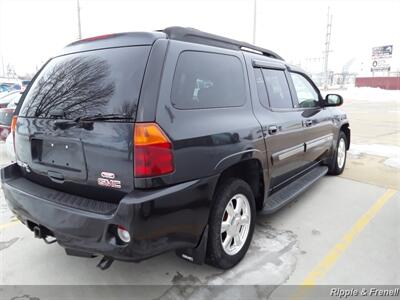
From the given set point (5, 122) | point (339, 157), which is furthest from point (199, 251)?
point (5, 122)

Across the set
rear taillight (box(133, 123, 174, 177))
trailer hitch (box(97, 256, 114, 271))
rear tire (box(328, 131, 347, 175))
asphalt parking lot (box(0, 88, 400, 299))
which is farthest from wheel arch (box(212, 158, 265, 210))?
rear tire (box(328, 131, 347, 175))

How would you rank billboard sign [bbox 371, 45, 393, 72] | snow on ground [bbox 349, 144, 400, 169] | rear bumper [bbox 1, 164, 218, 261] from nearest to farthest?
rear bumper [bbox 1, 164, 218, 261] < snow on ground [bbox 349, 144, 400, 169] < billboard sign [bbox 371, 45, 393, 72]

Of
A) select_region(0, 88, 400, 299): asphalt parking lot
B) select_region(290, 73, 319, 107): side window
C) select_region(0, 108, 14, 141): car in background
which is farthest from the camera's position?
select_region(0, 108, 14, 141): car in background

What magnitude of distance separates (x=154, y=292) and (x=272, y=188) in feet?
5.20

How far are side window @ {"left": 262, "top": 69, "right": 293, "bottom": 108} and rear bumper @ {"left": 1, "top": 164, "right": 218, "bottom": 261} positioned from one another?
1.42m

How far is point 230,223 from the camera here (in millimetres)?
2754

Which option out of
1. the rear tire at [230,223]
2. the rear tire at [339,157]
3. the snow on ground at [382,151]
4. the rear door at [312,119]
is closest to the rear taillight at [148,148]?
the rear tire at [230,223]

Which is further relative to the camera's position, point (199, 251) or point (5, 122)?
point (5, 122)

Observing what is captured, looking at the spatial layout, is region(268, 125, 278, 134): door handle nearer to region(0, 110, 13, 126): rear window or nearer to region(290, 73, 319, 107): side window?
region(290, 73, 319, 107): side window

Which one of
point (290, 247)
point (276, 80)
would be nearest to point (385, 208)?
point (290, 247)

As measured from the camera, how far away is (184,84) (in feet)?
7.64

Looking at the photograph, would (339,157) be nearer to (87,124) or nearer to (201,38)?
(201,38)

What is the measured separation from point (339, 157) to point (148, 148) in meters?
4.53

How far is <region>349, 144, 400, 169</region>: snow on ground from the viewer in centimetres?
660
